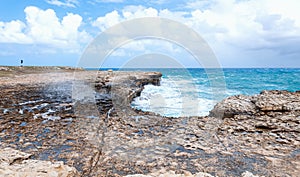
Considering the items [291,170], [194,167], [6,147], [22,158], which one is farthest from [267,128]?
[6,147]

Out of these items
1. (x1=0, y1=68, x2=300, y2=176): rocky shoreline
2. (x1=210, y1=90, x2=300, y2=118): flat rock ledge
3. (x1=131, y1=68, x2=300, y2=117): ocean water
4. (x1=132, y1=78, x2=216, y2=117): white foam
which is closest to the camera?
(x1=0, y1=68, x2=300, y2=176): rocky shoreline

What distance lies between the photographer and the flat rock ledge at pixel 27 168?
11.8ft

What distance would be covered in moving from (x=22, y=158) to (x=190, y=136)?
13.9 feet

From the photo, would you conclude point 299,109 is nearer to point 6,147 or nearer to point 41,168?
point 41,168

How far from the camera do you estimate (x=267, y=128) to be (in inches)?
270

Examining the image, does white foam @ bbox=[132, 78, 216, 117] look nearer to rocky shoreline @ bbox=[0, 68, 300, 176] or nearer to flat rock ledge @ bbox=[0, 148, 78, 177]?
rocky shoreline @ bbox=[0, 68, 300, 176]

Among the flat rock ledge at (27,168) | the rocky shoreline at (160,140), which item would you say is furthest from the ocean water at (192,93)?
the flat rock ledge at (27,168)

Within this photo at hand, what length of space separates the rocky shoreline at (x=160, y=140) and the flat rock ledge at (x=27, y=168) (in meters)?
0.03

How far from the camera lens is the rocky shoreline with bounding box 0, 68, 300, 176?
14.4 ft

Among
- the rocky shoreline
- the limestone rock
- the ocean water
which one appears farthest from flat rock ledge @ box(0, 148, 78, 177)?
the ocean water

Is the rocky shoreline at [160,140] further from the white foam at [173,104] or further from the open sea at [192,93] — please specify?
the open sea at [192,93]

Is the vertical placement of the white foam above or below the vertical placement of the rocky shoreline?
below

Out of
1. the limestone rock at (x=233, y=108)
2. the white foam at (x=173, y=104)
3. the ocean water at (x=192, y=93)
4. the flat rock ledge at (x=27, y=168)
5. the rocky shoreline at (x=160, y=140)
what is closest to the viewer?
the flat rock ledge at (x=27, y=168)

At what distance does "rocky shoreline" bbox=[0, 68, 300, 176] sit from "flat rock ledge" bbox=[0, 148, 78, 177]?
32 mm
